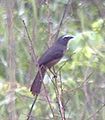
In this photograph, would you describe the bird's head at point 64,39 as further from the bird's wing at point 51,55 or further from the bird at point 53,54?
the bird's wing at point 51,55

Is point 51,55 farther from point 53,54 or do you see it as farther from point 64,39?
point 64,39

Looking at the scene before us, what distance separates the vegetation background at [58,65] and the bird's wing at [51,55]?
0.07m

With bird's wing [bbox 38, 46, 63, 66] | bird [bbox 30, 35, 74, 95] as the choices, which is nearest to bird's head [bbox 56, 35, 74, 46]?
bird [bbox 30, 35, 74, 95]

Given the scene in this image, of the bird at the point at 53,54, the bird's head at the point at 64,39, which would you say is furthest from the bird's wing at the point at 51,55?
the bird's head at the point at 64,39

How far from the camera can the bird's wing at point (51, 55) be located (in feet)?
11.6

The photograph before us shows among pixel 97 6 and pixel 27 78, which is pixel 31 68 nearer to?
pixel 27 78

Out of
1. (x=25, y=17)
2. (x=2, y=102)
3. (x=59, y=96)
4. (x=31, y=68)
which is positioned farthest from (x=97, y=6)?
(x=59, y=96)

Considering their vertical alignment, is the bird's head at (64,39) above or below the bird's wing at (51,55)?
above

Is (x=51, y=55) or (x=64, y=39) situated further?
(x=64, y=39)

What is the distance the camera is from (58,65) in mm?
3934

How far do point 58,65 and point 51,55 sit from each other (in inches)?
10.3

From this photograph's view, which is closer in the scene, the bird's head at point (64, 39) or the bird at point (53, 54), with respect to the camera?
the bird at point (53, 54)

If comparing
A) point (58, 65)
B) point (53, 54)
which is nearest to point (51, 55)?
point (53, 54)

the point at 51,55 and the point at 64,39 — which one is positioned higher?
the point at 64,39
